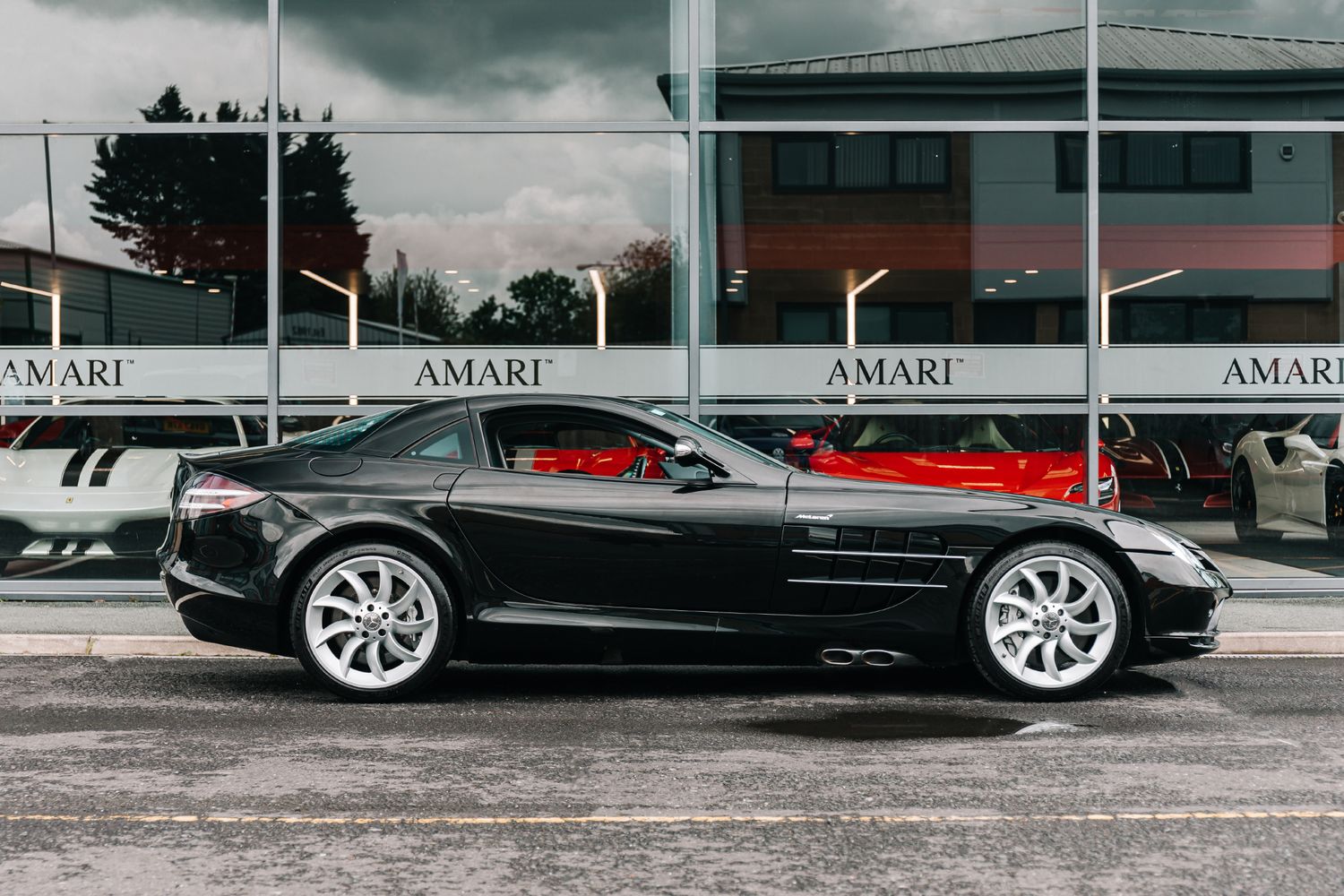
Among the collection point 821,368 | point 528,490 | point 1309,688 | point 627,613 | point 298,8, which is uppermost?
point 298,8

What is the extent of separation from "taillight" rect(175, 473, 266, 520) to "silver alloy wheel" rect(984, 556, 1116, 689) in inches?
132

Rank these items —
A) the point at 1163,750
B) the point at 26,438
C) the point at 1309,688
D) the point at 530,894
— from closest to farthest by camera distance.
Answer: the point at 530,894 < the point at 1163,750 < the point at 1309,688 < the point at 26,438

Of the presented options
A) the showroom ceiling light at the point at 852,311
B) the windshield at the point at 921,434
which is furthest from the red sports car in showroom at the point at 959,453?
the showroom ceiling light at the point at 852,311

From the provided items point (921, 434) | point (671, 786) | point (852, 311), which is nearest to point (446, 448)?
point (671, 786)

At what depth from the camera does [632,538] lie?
235 inches

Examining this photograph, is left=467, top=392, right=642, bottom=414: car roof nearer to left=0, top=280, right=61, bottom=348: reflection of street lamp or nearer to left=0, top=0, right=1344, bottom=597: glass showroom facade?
left=0, top=0, right=1344, bottom=597: glass showroom facade

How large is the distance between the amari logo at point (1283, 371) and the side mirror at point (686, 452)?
207 inches

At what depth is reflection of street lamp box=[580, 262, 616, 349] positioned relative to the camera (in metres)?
9.80

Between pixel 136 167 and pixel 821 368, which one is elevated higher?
pixel 136 167

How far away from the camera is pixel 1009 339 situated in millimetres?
9758

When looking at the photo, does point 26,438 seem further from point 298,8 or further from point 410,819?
point 410,819

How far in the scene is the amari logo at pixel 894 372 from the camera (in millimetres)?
9641

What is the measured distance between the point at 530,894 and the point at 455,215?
7100 millimetres

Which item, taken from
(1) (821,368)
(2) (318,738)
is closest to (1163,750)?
(2) (318,738)
